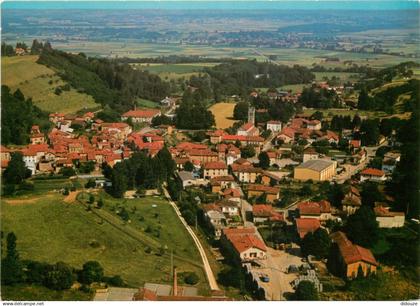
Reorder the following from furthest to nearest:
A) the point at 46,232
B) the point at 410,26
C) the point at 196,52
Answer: the point at 196,52
the point at 410,26
the point at 46,232

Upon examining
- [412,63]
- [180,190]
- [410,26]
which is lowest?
[180,190]

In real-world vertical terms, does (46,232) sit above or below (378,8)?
below

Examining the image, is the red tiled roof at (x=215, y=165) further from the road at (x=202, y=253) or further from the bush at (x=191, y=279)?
the bush at (x=191, y=279)

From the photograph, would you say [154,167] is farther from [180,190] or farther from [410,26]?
[410,26]

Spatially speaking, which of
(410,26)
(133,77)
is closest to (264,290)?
(410,26)

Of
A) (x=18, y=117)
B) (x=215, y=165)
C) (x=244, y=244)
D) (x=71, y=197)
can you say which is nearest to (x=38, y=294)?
(x=244, y=244)

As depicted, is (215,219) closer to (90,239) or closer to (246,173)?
(90,239)

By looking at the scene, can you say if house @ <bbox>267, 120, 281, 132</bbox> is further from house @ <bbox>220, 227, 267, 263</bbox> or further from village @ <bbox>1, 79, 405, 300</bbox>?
house @ <bbox>220, 227, 267, 263</bbox>

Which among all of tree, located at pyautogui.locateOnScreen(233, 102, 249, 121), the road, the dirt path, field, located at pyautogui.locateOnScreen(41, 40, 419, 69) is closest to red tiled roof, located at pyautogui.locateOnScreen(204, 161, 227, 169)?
the road
